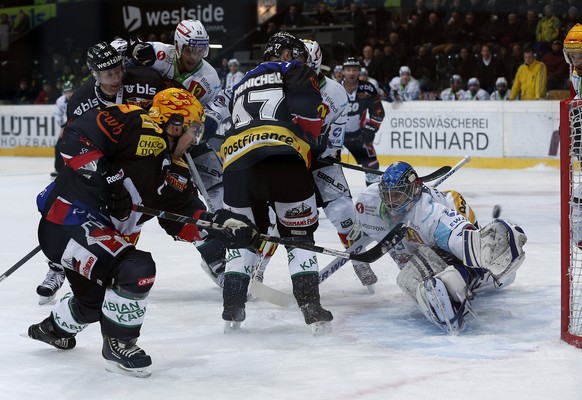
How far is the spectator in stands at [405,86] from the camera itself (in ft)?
39.7

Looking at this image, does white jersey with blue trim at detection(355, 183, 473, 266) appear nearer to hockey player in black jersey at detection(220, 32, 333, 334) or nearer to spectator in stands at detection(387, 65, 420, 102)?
hockey player in black jersey at detection(220, 32, 333, 334)

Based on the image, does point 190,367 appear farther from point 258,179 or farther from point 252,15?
point 252,15

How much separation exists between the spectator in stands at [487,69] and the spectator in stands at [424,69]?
0.71 metres

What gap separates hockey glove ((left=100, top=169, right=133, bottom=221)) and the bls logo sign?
1444 cm

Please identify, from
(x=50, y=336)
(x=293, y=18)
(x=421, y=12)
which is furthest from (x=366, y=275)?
(x=293, y=18)

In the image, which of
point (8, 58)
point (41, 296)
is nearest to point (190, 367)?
point (41, 296)

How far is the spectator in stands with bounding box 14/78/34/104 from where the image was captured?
15906mm

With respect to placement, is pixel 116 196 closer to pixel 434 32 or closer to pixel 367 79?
pixel 367 79

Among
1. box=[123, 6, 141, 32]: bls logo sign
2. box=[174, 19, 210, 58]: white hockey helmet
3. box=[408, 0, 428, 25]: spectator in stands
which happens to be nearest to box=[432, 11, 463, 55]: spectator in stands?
box=[408, 0, 428, 25]: spectator in stands

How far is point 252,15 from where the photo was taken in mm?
16375

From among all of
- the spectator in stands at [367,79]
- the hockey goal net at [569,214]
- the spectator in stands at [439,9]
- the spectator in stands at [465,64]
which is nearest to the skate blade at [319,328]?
the hockey goal net at [569,214]

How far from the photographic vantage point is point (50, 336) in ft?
11.1

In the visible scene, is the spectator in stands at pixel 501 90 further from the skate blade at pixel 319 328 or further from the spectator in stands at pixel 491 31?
the skate blade at pixel 319 328

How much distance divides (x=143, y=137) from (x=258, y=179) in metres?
0.75
